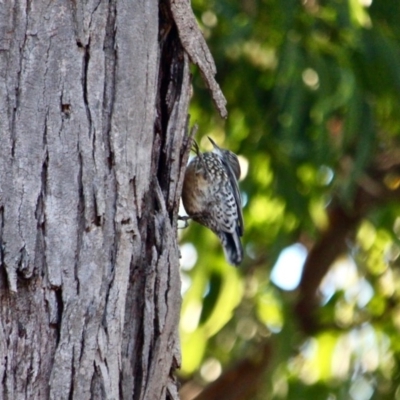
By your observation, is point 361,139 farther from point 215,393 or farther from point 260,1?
point 215,393

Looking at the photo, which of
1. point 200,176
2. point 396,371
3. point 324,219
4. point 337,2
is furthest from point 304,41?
point 396,371


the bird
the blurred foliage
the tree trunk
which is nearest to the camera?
the tree trunk

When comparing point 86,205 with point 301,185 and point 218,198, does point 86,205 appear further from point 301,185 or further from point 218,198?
point 301,185

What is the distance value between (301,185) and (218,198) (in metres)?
0.42

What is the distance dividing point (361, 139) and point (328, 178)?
0.76 metres

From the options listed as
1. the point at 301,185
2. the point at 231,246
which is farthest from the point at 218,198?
the point at 301,185

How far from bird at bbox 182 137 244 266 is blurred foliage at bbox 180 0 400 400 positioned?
176mm

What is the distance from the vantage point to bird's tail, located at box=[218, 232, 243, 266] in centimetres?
472

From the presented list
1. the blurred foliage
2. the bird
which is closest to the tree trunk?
the blurred foliage

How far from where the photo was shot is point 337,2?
4.08m

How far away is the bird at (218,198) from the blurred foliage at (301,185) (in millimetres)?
176

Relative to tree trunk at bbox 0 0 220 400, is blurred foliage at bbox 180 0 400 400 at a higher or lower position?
lower

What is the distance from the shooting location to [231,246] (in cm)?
474

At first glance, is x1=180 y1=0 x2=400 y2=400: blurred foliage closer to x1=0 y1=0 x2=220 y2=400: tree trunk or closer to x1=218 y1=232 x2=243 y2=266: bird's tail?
x1=218 y1=232 x2=243 y2=266: bird's tail
